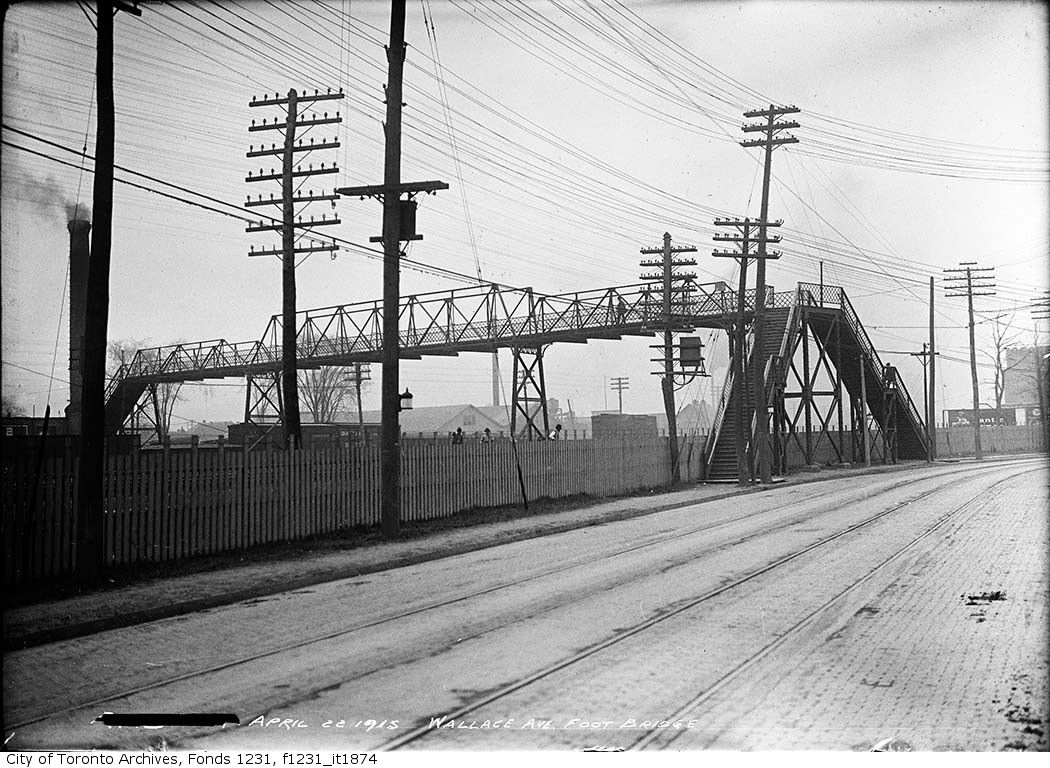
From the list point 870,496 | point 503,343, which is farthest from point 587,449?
point 503,343

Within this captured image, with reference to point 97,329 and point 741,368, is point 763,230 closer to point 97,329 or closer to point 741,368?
point 741,368

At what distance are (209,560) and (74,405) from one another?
28.0 meters

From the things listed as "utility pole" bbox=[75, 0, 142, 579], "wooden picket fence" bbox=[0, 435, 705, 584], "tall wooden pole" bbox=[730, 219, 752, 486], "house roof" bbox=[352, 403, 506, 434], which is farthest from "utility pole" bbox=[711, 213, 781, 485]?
"house roof" bbox=[352, 403, 506, 434]

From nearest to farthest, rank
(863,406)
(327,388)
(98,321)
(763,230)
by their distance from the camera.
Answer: (98,321) → (763,230) → (863,406) → (327,388)

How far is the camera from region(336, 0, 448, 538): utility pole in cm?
1686

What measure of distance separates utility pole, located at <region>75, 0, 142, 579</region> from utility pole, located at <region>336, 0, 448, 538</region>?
5294 millimetres

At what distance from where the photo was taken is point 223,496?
48.4 feet

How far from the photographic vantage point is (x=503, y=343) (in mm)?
39281

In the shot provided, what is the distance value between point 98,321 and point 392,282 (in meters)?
6.05

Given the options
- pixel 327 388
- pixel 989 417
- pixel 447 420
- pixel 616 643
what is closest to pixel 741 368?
pixel 616 643

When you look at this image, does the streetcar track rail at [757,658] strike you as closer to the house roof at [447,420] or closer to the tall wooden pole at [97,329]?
the tall wooden pole at [97,329]

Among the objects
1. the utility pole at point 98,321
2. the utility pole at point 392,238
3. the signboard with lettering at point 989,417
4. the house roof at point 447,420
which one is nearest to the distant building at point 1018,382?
the signboard with lettering at point 989,417

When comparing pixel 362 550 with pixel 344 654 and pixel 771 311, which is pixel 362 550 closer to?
pixel 344 654

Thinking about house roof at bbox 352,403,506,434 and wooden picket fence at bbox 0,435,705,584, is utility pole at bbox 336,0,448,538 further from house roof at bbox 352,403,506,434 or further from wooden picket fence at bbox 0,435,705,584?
house roof at bbox 352,403,506,434
